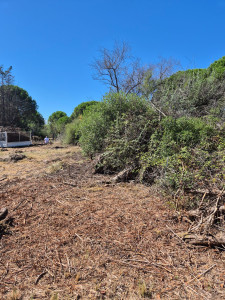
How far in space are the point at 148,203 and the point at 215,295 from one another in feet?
5.75

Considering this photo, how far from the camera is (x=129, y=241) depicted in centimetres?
214

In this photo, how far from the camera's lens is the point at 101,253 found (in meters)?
1.94

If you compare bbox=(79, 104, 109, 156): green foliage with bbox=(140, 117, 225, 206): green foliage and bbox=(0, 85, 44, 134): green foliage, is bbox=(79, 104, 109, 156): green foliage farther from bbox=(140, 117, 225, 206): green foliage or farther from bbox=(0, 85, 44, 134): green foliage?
bbox=(0, 85, 44, 134): green foliage

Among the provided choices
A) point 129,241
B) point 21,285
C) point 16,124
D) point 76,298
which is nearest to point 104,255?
point 129,241

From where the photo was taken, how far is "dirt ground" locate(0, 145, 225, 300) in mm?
1515

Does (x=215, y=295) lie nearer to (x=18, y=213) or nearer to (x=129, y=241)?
(x=129, y=241)

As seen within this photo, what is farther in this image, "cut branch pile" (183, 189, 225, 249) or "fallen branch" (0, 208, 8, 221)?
"fallen branch" (0, 208, 8, 221)

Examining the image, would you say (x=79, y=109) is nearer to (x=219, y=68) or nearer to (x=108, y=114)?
(x=219, y=68)

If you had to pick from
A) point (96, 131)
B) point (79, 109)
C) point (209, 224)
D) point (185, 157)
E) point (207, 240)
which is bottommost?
point (207, 240)

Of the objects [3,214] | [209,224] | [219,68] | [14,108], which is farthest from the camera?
[14,108]

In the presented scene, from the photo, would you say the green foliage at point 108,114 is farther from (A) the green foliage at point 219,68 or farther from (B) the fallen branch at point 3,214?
(A) the green foliage at point 219,68

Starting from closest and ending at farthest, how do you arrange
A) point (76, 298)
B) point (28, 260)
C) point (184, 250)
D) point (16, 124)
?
point (76, 298) < point (28, 260) < point (184, 250) < point (16, 124)

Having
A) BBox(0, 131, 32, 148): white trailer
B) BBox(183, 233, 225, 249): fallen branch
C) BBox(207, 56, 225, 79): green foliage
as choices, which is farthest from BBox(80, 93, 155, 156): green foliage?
BBox(0, 131, 32, 148): white trailer

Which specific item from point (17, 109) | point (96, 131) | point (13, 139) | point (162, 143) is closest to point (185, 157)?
point (162, 143)
